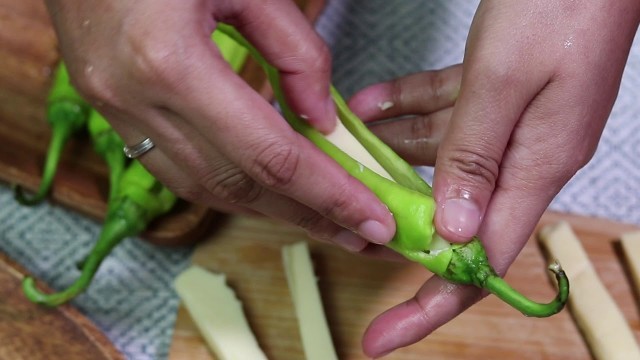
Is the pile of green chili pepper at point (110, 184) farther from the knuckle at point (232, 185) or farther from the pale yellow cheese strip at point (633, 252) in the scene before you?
the pale yellow cheese strip at point (633, 252)

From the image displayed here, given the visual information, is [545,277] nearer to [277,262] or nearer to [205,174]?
[277,262]

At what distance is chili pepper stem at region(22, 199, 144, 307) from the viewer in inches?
38.3

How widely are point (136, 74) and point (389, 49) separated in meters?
0.78

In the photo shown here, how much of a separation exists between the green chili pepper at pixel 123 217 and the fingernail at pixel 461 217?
463 mm

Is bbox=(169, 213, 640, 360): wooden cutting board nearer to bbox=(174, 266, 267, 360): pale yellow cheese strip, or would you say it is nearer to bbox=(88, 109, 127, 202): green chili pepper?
bbox=(174, 266, 267, 360): pale yellow cheese strip

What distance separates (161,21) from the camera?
643mm

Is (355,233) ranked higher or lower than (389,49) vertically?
higher

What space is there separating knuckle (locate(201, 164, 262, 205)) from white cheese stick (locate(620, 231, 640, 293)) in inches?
24.0

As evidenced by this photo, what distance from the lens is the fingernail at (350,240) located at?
2.69 feet

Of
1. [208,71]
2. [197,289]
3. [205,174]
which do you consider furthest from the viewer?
[197,289]

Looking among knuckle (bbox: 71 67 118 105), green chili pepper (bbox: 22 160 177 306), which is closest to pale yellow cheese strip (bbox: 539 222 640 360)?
green chili pepper (bbox: 22 160 177 306)

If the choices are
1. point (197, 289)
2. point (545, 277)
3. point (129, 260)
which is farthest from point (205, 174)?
point (545, 277)

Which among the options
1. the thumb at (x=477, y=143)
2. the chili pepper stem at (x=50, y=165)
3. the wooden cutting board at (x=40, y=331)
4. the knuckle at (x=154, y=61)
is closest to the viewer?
the knuckle at (x=154, y=61)

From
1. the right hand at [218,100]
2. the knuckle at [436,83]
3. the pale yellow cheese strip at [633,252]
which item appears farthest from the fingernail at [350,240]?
the pale yellow cheese strip at [633,252]
